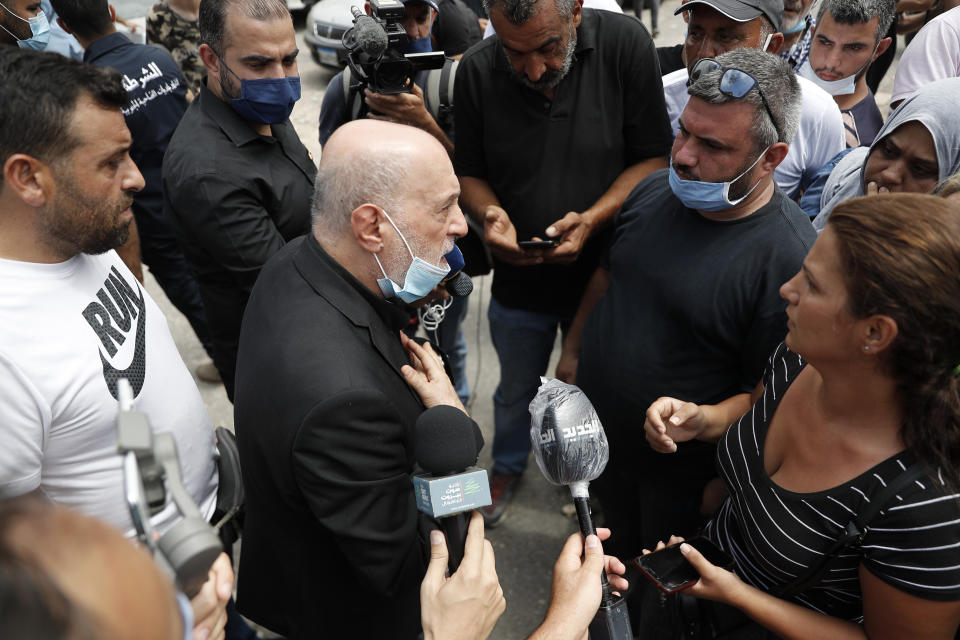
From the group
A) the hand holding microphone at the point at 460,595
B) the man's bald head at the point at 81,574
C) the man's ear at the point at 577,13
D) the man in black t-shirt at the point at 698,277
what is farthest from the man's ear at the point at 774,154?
the man's bald head at the point at 81,574

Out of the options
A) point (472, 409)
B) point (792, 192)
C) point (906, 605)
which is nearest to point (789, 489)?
point (906, 605)

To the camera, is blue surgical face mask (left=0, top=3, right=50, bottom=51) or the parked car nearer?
blue surgical face mask (left=0, top=3, right=50, bottom=51)

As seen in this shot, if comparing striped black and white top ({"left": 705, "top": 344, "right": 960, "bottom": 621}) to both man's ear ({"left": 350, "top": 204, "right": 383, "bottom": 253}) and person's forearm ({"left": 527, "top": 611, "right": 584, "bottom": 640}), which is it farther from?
man's ear ({"left": 350, "top": 204, "right": 383, "bottom": 253})

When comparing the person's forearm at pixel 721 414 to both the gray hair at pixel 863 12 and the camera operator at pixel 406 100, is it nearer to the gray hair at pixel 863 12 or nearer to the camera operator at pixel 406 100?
the camera operator at pixel 406 100

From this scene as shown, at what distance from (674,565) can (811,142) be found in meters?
2.11

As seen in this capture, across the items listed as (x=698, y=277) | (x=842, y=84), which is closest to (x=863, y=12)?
(x=842, y=84)

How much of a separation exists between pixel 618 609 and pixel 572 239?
171cm

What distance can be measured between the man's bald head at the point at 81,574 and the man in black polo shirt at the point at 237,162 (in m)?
2.14

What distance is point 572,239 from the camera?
3018mm

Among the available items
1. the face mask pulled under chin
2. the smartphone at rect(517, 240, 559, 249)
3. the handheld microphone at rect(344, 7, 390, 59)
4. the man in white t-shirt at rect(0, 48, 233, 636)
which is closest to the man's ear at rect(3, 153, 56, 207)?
the man in white t-shirt at rect(0, 48, 233, 636)

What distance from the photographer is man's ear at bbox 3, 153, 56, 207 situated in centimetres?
180

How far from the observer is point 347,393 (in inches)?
68.0

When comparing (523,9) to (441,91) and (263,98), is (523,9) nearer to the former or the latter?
(441,91)

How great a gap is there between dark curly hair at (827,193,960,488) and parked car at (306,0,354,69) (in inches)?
303
